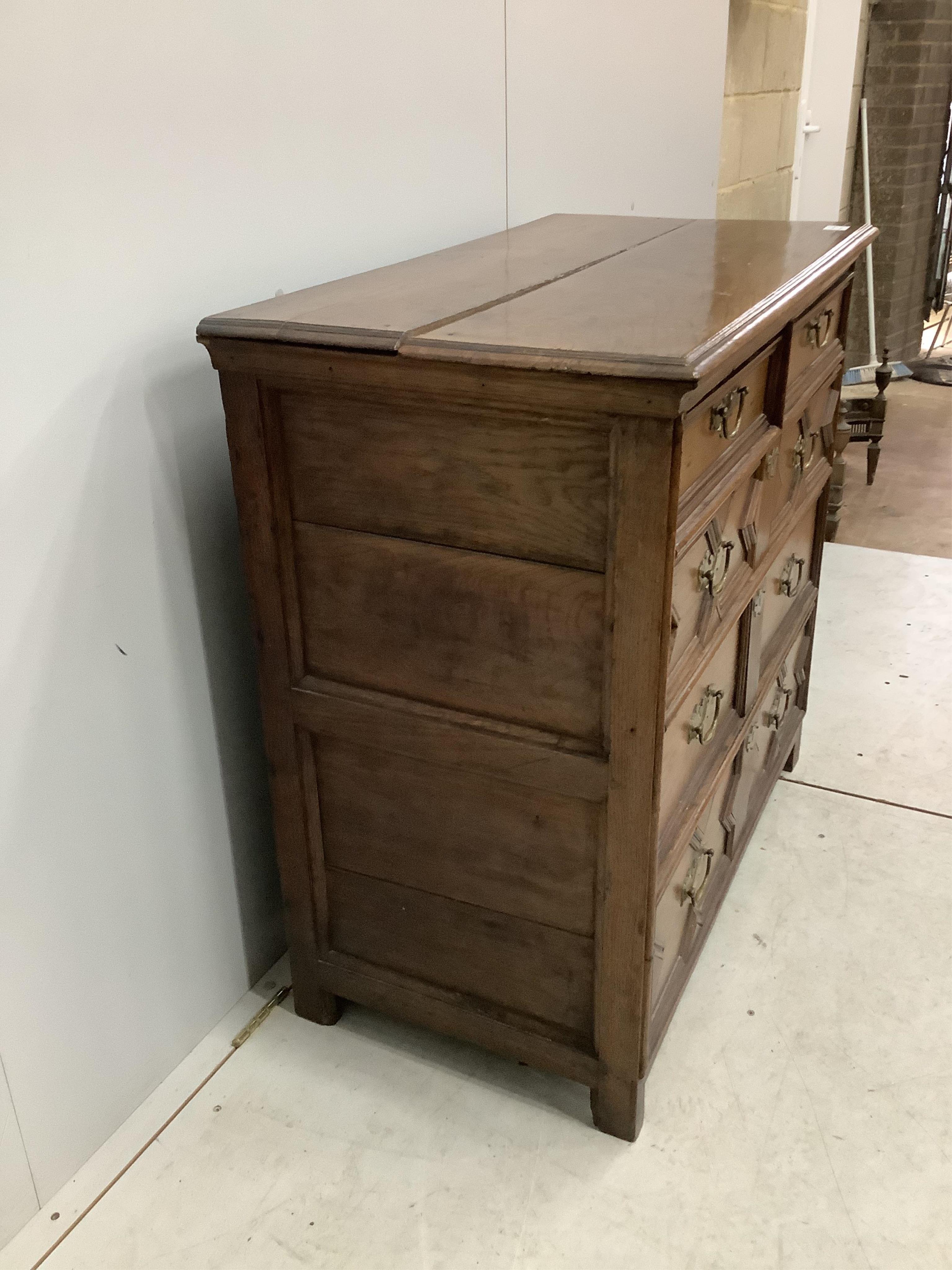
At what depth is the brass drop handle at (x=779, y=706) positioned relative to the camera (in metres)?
1.82

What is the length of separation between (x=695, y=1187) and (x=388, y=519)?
0.88 metres

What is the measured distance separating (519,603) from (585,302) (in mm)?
350

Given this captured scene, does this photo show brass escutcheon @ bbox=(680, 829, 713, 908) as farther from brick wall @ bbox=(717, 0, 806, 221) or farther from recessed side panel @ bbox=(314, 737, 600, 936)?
brick wall @ bbox=(717, 0, 806, 221)

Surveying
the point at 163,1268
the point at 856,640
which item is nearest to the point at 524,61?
the point at 856,640

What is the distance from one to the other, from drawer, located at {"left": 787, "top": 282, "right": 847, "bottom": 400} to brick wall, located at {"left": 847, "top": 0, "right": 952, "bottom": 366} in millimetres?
4206

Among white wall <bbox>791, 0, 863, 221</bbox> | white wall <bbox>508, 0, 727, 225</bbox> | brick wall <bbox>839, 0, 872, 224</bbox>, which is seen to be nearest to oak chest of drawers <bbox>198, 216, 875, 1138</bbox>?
white wall <bbox>508, 0, 727, 225</bbox>

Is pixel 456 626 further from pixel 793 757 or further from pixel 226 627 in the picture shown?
pixel 793 757

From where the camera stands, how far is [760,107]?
3613mm

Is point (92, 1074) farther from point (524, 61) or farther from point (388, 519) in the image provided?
point (524, 61)

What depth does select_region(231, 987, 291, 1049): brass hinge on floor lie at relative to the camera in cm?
151

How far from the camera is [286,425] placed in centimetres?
120

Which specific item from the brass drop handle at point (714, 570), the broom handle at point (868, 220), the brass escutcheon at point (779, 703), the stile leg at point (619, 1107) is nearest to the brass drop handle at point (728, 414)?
the brass drop handle at point (714, 570)

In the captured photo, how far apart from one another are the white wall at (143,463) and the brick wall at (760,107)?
1.95 metres

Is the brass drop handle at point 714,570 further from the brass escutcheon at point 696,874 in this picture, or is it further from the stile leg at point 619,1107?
the stile leg at point 619,1107
